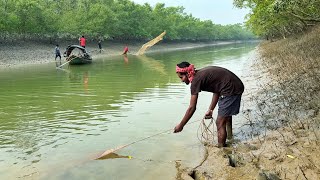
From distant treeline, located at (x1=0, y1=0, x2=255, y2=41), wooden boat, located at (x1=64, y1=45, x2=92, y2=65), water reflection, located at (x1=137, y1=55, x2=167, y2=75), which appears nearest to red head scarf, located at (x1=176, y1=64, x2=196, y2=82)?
water reflection, located at (x1=137, y1=55, x2=167, y2=75)

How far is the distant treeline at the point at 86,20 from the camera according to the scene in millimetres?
40719

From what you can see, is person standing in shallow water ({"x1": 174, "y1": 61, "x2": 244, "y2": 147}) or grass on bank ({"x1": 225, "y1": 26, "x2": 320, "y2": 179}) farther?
person standing in shallow water ({"x1": 174, "y1": 61, "x2": 244, "y2": 147})

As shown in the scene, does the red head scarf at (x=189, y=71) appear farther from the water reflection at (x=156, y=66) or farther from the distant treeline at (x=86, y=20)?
the distant treeline at (x=86, y=20)

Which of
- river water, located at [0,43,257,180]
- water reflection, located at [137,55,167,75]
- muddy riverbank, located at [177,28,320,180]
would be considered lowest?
river water, located at [0,43,257,180]

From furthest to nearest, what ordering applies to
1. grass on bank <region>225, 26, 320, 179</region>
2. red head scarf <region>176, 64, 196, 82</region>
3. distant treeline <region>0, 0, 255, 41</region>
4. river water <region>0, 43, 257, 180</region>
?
distant treeline <region>0, 0, 255, 41</region> → river water <region>0, 43, 257, 180</region> → red head scarf <region>176, 64, 196, 82</region> → grass on bank <region>225, 26, 320, 179</region>

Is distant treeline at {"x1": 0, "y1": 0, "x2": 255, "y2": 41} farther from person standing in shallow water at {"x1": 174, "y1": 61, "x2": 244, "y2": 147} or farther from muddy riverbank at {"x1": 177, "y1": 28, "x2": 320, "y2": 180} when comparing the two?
person standing in shallow water at {"x1": 174, "y1": 61, "x2": 244, "y2": 147}

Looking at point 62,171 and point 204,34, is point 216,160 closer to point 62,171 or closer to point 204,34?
point 62,171

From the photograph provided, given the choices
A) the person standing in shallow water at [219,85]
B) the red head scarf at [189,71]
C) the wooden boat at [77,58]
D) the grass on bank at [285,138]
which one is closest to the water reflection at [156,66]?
the wooden boat at [77,58]

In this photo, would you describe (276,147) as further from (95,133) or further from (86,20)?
(86,20)

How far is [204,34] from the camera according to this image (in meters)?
111

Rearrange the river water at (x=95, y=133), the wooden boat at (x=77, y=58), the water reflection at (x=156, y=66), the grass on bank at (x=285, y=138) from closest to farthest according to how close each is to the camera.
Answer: the grass on bank at (x=285, y=138)
the river water at (x=95, y=133)
the water reflection at (x=156, y=66)
the wooden boat at (x=77, y=58)

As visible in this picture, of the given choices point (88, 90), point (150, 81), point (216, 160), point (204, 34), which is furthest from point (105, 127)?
point (204, 34)

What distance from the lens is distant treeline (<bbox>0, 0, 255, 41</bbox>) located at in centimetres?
4072

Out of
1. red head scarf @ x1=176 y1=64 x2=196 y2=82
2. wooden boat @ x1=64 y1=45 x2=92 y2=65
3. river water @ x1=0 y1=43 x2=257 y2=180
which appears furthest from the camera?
wooden boat @ x1=64 y1=45 x2=92 y2=65
